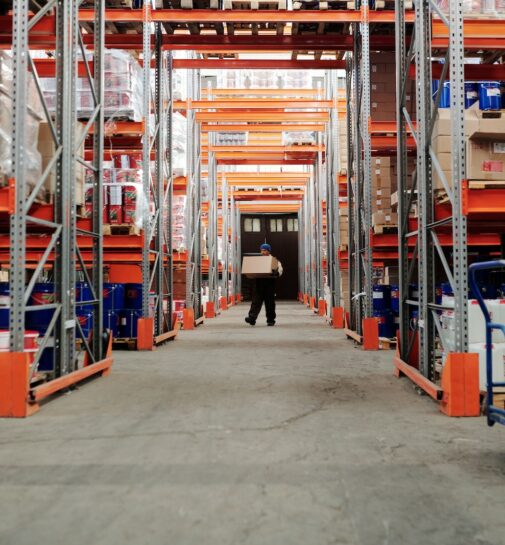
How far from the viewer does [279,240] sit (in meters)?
32.4

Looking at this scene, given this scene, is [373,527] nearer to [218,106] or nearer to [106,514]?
→ [106,514]

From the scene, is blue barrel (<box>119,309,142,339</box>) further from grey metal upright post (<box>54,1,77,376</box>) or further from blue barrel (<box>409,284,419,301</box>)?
blue barrel (<box>409,284,419,301</box>)

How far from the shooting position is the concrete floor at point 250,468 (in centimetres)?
233

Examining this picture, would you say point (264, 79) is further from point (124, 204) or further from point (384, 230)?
point (384, 230)

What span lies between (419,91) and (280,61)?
522 centimetres

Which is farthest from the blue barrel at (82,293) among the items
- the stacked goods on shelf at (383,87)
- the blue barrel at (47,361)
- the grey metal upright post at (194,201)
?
the stacked goods on shelf at (383,87)

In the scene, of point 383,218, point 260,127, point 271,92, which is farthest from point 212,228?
point 383,218

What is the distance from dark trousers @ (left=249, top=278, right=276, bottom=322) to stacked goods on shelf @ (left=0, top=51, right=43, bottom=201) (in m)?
8.20

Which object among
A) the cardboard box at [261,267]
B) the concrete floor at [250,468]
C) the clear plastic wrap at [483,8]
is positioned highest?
the clear plastic wrap at [483,8]

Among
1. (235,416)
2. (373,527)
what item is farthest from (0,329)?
(373,527)

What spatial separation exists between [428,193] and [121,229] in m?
4.66

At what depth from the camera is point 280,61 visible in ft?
32.8

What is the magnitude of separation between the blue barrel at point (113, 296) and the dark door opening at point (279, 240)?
23216mm

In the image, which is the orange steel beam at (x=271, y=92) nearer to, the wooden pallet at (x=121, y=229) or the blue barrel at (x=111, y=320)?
the wooden pallet at (x=121, y=229)
